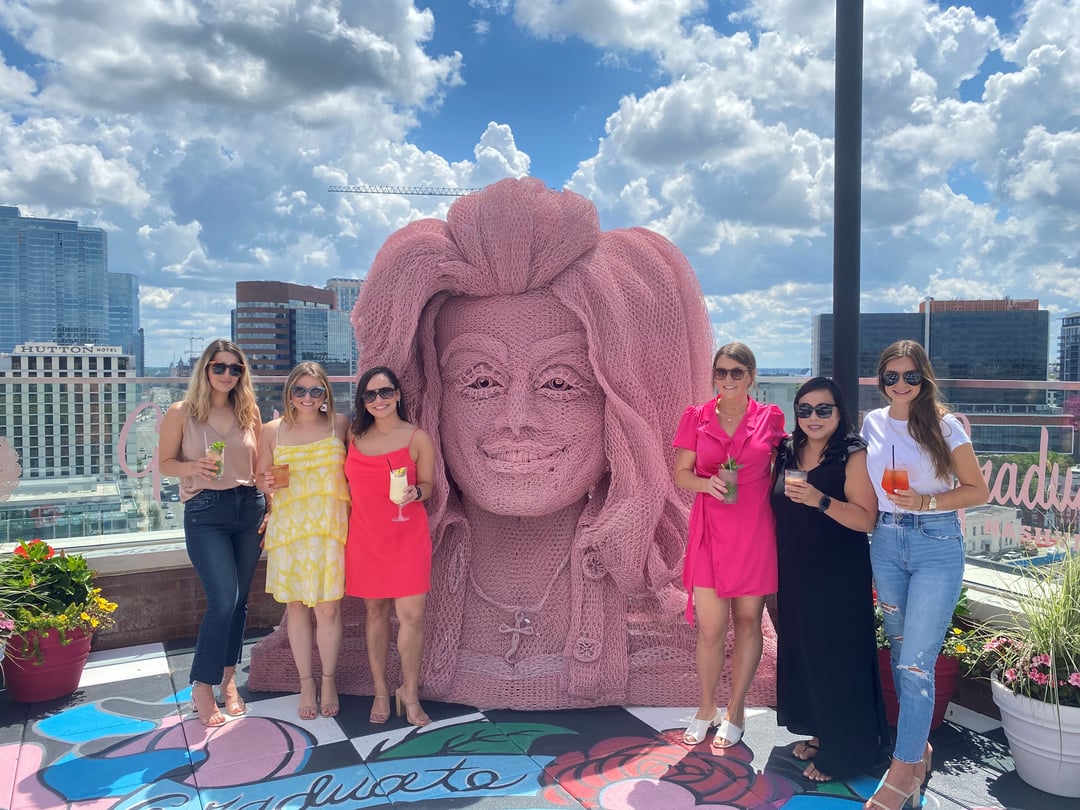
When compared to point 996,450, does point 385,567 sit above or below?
below

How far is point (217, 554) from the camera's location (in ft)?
10.1

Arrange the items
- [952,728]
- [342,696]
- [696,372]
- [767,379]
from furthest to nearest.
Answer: [767,379], [696,372], [342,696], [952,728]

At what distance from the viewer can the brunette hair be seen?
7.77 ft

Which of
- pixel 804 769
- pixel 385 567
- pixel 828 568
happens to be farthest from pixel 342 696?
pixel 828 568

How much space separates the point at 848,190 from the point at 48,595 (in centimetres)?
405

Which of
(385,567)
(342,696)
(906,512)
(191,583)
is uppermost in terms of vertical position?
(906,512)

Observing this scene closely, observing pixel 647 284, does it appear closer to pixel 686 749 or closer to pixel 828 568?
pixel 828 568

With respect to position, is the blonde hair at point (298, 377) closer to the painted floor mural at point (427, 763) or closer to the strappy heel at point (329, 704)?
the strappy heel at point (329, 704)

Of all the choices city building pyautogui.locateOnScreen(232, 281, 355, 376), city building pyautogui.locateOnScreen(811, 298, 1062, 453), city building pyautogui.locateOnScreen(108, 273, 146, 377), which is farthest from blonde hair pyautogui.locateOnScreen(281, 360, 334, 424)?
city building pyautogui.locateOnScreen(108, 273, 146, 377)

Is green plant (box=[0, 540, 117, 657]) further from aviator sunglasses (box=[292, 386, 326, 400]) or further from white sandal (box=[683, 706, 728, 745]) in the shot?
white sandal (box=[683, 706, 728, 745])

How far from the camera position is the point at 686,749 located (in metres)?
2.91

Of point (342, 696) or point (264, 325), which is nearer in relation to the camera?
point (342, 696)

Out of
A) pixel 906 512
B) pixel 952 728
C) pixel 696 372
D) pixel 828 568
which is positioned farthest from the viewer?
pixel 696 372

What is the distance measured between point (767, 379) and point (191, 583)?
3387 millimetres
